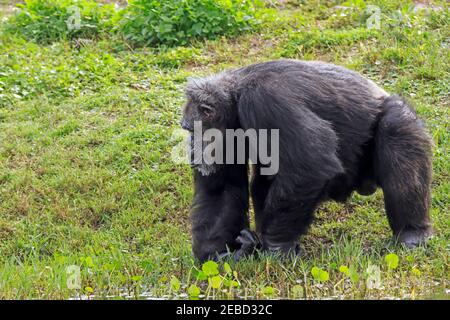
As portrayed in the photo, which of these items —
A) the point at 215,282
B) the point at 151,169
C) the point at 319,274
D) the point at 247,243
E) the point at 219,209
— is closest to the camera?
the point at 215,282

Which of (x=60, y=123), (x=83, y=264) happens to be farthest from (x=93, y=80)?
(x=83, y=264)

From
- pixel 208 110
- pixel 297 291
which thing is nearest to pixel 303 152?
pixel 208 110

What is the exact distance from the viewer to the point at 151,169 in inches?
328

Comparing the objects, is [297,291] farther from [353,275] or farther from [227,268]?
[227,268]

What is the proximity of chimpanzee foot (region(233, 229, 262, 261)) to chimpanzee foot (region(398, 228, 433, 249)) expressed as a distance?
3.46ft

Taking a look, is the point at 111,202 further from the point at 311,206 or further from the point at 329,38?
the point at 329,38

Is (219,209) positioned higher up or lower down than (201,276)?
lower down

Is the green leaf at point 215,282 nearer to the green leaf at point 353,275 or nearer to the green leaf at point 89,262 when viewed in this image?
the green leaf at point 353,275

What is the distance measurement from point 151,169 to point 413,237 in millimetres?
2767

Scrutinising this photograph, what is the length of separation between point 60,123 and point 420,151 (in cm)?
415

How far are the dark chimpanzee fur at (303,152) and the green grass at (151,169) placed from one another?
0.93ft

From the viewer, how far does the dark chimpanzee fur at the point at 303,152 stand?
6168 millimetres

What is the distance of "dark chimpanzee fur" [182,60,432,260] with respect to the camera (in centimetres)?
617

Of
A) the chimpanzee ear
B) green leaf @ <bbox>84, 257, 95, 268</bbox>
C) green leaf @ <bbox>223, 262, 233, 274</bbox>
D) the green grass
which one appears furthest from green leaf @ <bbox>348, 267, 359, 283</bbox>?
green leaf @ <bbox>84, 257, 95, 268</bbox>
